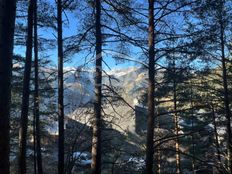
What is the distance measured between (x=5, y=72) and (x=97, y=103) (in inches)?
283

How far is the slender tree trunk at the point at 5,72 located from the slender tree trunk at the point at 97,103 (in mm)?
7033

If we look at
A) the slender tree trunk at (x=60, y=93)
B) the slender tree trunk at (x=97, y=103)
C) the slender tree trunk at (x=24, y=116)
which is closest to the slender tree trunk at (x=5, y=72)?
the slender tree trunk at (x=97, y=103)

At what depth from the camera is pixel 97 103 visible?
10.9 m

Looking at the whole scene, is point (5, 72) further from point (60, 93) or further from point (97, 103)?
point (60, 93)

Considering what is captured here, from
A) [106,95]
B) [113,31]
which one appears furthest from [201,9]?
[106,95]

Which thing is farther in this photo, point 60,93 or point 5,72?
point 60,93

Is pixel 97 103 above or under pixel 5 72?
above

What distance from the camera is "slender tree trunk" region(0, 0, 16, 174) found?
Result: 3.68 metres

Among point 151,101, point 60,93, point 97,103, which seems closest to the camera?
point 151,101

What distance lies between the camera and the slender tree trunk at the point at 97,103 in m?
10.7

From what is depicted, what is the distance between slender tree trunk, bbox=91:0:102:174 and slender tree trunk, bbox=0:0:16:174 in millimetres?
7033

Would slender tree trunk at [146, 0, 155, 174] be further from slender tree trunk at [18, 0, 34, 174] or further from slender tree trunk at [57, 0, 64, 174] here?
slender tree trunk at [18, 0, 34, 174]

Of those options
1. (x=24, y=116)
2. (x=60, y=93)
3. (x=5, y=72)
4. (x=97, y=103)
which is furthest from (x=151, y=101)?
(x=5, y=72)

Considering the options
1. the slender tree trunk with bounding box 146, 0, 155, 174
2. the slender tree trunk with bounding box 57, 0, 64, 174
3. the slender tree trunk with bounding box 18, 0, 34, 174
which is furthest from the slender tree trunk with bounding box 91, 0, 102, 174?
the slender tree trunk with bounding box 18, 0, 34, 174
